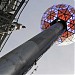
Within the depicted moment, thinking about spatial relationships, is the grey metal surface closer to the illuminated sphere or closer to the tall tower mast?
the tall tower mast

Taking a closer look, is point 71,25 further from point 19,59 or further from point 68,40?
point 19,59

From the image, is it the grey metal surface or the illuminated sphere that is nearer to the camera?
the grey metal surface

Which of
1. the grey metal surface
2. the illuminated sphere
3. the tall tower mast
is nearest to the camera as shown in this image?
the grey metal surface

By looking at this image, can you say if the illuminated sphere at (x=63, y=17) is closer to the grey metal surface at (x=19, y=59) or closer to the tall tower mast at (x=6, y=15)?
the tall tower mast at (x=6, y=15)

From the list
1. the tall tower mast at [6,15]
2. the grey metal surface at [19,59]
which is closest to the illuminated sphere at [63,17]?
the tall tower mast at [6,15]

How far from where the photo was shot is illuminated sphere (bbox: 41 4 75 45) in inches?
1299

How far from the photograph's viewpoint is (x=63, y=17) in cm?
3300

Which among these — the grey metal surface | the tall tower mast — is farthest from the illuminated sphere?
the grey metal surface

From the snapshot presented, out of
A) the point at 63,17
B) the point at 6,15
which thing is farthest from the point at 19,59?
the point at 63,17

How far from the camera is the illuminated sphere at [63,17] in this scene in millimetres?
33000

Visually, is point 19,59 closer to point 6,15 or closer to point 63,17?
point 6,15

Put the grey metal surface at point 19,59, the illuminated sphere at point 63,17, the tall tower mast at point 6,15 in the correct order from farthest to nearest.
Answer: the illuminated sphere at point 63,17
the tall tower mast at point 6,15
the grey metal surface at point 19,59

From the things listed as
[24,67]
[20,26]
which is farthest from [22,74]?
[20,26]

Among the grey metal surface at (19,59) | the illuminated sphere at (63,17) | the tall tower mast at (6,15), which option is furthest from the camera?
the illuminated sphere at (63,17)
